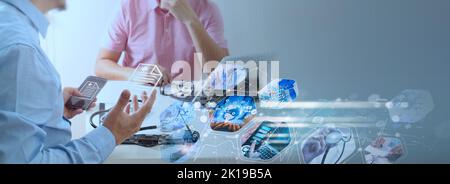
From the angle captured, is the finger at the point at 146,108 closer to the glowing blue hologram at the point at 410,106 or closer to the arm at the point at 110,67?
the arm at the point at 110,67

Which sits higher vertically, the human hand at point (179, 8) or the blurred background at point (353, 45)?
the human hand at point (179, 8)

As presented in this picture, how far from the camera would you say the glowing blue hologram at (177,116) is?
4.25 ft

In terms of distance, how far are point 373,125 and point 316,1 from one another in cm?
39

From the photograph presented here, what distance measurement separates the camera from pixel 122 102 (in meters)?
1.23

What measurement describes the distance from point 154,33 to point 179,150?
344mm

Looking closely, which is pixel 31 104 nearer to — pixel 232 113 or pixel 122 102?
pixel 122 102

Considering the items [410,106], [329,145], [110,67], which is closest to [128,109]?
[110,67]

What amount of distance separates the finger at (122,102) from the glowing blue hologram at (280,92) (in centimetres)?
37

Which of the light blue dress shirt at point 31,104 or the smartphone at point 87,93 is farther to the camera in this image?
the smartphone at point 87,93

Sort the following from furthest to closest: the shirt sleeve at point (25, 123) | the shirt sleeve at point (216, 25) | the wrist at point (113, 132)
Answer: the shirt sleeve at point (216, 25) → the wrist at point (113, 132) → the shirt sleeve at point (25, 123)

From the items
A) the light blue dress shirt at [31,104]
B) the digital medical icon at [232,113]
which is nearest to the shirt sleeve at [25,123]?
the light blue dress shirt at [31,104]

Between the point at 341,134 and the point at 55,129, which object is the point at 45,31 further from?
the point at 341,134

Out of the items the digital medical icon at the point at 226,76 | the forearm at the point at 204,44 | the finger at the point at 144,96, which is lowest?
the finger at the point at 144,96

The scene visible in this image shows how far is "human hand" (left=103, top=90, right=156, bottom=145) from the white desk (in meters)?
0.02
